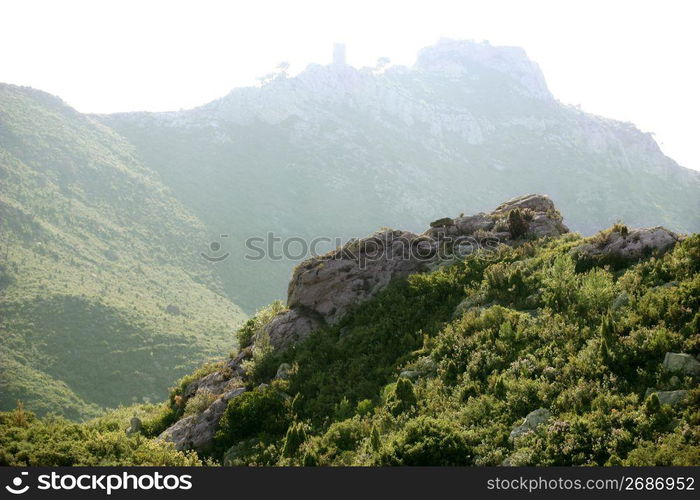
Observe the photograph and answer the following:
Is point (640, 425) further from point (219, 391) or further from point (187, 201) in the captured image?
point (187, 201)

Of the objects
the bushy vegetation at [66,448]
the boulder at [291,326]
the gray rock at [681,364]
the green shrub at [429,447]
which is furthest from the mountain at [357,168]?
the gray rock at [681,364]

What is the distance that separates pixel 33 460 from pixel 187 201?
117 metres

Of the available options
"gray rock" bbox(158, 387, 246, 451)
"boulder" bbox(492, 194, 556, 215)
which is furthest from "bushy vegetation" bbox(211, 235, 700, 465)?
"boulder" bbox(492, 194, 556, 215)

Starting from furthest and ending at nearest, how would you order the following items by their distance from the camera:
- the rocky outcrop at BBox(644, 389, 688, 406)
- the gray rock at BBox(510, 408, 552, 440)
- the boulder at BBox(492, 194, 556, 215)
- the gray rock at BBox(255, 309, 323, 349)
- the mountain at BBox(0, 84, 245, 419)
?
the mountain at BBox(0, 84, 245, 419), the boulder at BBox(492, 194, 556, 215), the gray rock at BBox(255, 309, 323, 349), the gray rock at BBox(510, 408, 552, 440), the rocky outcrop at BBox(644, 389, 688, 406)

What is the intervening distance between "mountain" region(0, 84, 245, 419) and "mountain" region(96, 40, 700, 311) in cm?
1414

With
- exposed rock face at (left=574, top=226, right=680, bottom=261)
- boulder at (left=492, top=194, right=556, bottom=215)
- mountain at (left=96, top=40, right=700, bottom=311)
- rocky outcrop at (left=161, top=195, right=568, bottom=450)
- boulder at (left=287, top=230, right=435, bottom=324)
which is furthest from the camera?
mountain at (left=96, top=40, right=700, bottom=311)

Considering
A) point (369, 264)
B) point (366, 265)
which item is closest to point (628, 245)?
point (369, 264)

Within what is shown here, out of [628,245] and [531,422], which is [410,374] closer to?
[531,422]

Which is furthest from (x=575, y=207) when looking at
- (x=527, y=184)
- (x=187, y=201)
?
(x=187, y=201)

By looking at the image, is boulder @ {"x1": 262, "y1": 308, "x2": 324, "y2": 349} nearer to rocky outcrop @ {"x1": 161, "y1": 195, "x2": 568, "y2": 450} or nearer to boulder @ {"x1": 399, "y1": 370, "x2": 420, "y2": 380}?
rocky outcrop @ {"x1": 161, "y1": 195, "x2": 568, "y2": 450}

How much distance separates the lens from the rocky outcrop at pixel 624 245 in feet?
62.8

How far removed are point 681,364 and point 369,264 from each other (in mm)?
15528

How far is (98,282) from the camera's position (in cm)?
7331

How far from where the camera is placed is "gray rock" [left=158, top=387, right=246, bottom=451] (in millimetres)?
17766
